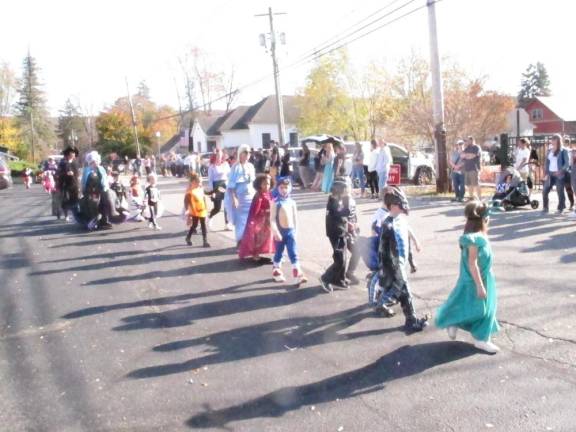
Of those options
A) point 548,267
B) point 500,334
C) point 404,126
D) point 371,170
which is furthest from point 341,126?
point 500,334

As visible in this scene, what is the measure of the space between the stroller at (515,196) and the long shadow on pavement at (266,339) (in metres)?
7.74

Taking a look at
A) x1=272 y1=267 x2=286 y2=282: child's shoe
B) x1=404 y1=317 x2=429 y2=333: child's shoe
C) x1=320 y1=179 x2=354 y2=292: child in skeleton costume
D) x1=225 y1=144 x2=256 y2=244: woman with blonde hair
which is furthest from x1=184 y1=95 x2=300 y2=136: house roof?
x1=404 y1=317 x2=429 y2=333: child's shoe

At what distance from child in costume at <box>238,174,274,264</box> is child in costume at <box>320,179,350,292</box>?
1.86 m

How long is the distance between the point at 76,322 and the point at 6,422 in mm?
2371

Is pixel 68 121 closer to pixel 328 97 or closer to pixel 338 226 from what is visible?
pixel 328 97

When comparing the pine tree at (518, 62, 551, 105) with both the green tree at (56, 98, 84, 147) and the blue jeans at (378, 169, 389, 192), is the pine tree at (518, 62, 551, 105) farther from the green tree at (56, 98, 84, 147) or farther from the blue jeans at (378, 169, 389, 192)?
the blue jeans at (378, 169, 389, 192)

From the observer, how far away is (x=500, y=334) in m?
5.34

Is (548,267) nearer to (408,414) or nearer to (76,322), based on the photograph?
(408,414)

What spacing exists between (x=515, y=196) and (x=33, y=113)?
222 ft

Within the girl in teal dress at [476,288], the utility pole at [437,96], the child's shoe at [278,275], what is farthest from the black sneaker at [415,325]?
the utility pole at [437,96]

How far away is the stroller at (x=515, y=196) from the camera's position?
12.7 meters

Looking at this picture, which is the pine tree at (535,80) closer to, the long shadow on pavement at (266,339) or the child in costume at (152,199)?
the child in costume at (152,199)

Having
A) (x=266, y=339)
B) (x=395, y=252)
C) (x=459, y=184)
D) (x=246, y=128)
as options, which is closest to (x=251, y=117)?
(x=246, y=128)

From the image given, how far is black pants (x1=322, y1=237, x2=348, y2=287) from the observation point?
6977 mm
